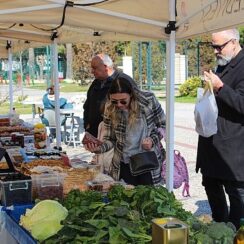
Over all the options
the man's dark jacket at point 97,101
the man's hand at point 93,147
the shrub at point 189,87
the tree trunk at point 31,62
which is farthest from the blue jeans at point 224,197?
the tree trunk at point 31,62

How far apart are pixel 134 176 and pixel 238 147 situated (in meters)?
0.79

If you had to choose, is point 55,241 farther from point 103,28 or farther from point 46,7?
point 103,28

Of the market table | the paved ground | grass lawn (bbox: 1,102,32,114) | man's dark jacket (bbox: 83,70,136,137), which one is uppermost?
man's dark jacket (bbox: 83,70,136,137)

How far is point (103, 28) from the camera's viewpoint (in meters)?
3.63

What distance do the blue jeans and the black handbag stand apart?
428 millimetres

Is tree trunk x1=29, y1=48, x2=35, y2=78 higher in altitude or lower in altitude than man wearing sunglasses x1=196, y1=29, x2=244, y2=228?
higher

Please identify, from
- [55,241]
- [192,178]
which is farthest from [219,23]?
[192,178]

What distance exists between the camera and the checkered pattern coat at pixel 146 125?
12.5ft

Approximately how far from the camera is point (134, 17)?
3465 millimetres

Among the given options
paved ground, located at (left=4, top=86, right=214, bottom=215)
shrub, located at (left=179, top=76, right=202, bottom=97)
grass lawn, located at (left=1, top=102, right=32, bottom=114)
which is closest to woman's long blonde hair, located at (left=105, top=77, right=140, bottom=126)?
paved ground, located at (left=4, top=86, right=214, bottom=215)

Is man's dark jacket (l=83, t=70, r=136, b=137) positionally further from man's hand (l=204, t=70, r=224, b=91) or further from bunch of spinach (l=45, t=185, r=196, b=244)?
bunch of spinach (l=45, t=185, r=196, b=244)

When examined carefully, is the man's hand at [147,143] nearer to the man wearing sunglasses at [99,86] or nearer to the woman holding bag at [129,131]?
the woman holding bag at [129,131]

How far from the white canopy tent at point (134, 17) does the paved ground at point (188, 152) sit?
198 cm

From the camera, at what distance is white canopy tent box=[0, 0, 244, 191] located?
3.20m
